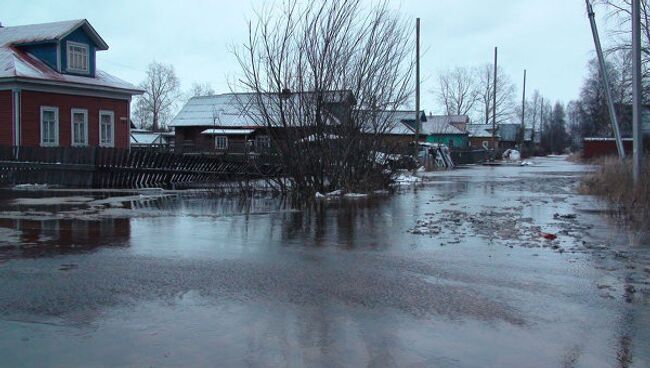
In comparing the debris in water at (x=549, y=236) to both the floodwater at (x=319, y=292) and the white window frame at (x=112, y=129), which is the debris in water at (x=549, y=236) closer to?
the floodwater at (x=319, y=292)

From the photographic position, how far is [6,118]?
27484mm

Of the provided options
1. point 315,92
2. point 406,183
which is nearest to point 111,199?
point 315,92

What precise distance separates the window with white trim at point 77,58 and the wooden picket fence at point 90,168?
7957 millimetres

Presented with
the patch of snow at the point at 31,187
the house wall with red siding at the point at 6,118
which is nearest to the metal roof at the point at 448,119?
the house wall with red siding at the point at 6,118

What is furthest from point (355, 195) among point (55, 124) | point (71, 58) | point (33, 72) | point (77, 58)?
point (77, 58)

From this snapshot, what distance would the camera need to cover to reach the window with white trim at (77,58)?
97.5 feet

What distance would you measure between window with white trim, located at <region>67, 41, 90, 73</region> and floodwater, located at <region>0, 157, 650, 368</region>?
61.4 ft

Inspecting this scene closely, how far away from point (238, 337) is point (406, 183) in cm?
2051

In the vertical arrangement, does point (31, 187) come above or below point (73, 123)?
below

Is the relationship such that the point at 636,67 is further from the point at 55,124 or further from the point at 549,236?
the point at 55,124

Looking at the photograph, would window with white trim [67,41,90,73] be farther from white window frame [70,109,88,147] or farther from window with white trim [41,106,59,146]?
window with white trim [41,106,59,146]

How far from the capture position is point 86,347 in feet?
16.7

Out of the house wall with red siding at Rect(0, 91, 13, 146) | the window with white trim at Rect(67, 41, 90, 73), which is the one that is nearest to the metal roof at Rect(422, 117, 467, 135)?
the window with white trim at Rect(67, 41, 90, 73)

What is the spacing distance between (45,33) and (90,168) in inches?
446
